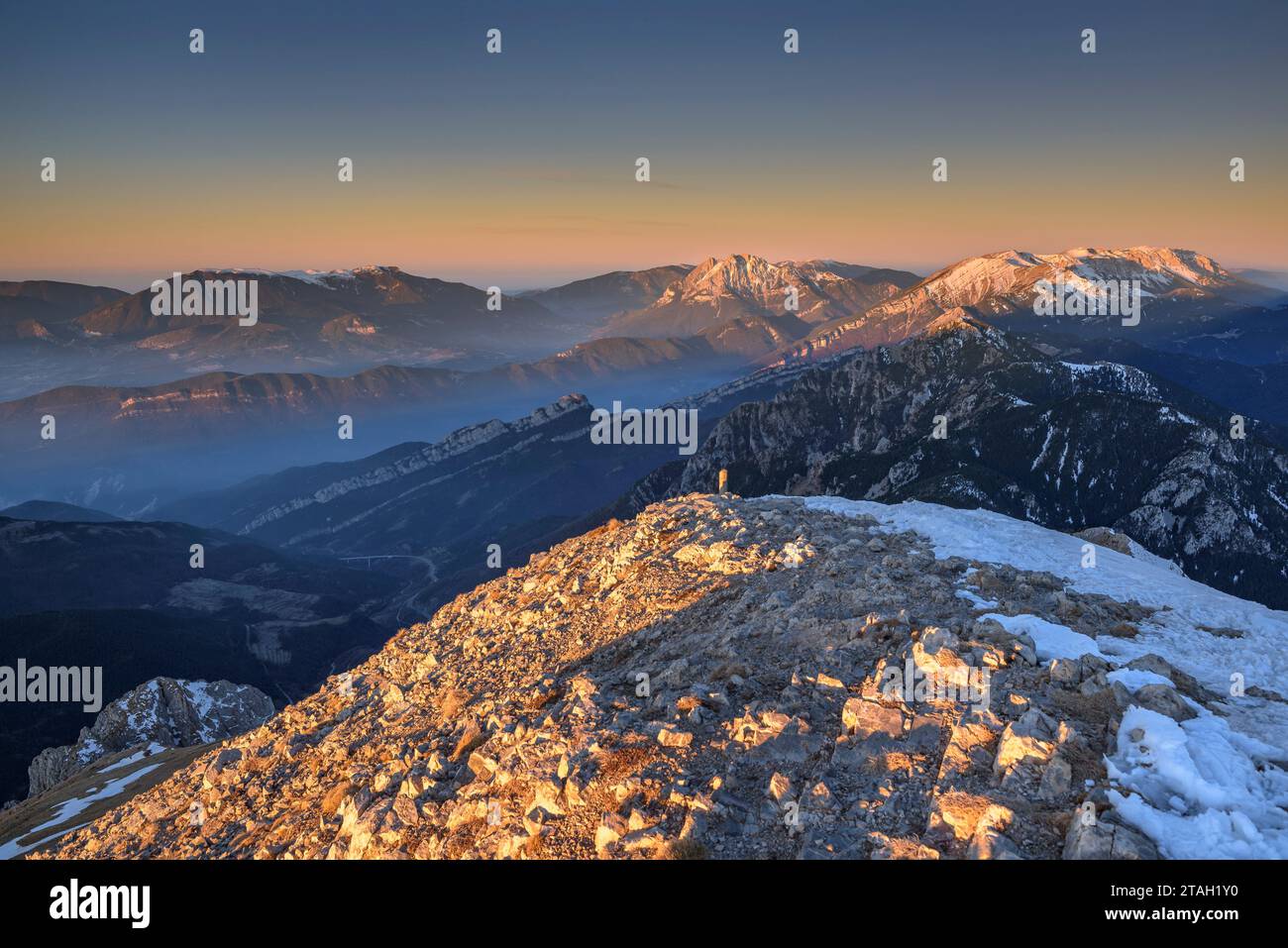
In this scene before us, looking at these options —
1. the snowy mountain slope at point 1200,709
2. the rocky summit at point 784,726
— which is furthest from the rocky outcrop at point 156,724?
the snowy mountain slope at point 1200,709

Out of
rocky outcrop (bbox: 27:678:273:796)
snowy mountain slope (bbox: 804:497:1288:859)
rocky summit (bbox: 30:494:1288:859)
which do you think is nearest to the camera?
snowy mountain slope (bbox: 804:497:1288:859)

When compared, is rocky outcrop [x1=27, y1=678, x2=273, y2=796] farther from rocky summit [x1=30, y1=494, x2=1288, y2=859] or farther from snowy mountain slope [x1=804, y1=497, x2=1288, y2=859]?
snowy mountain slope [x1=804, y1=497, x2=1288, y2=859]

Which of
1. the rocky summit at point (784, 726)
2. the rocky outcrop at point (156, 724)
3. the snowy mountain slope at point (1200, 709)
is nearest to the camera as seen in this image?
the snowy mountain slope at point (1200, 709)

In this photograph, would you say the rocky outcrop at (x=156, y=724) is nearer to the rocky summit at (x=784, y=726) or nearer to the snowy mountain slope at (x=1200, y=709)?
the rocky summit at (x=784, y=726)

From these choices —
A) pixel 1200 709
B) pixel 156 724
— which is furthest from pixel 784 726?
pixel 156 724

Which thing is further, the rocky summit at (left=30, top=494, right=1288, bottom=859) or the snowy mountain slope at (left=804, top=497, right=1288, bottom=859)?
the rocky summit at (left=30, top=494, right=1288, bottom=859)

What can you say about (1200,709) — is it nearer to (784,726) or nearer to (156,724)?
(784,726)

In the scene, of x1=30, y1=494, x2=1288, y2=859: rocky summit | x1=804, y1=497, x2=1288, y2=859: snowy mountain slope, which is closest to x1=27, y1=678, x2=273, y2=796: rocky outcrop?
x1=30, y1=494, x2=1288, y2=859: rocky summit
